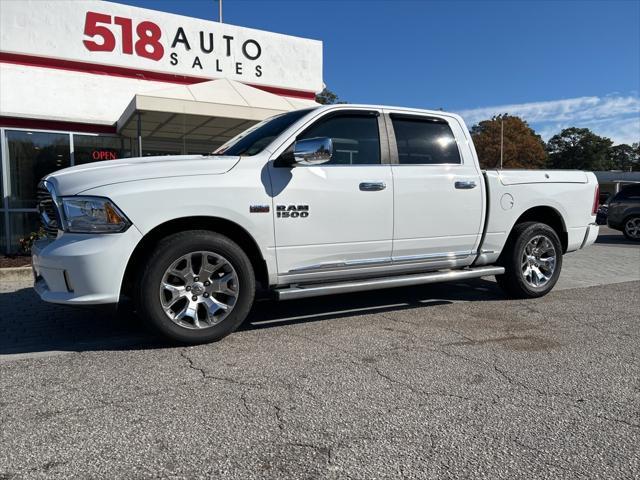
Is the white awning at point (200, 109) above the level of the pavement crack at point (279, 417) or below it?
above

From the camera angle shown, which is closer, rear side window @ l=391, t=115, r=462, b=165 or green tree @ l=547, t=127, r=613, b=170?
rear side window @ l=391, t=115, r=462, b=165

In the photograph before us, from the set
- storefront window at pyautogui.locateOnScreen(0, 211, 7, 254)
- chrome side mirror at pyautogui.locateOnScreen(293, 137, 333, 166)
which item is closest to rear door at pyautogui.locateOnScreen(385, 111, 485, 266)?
chrome side mirror at pyautogui.locateOnScreen(293, 137, 333, 166)

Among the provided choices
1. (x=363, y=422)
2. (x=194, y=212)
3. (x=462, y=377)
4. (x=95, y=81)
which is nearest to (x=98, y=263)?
(x=194, y=212)

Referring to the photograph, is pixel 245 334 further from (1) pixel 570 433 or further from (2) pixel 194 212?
(1) pixel 570 433

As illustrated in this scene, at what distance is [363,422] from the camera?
2.85 m

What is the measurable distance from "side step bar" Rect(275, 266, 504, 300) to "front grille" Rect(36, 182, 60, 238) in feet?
6.01

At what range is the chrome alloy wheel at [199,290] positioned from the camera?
4035 mm

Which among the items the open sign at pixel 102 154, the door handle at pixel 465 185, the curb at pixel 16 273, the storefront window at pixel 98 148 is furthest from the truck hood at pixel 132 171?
the open sign at pixel 102 154

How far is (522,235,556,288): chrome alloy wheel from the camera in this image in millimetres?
5957

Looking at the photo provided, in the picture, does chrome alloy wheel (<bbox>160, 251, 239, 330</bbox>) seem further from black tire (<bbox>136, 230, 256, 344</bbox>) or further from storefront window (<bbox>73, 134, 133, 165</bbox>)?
storefront window (<bbox>73, 134, 133, 165</bbox>)

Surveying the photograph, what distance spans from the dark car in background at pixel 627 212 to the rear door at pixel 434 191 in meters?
12.2

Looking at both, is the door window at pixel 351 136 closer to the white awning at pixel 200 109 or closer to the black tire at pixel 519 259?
the black tire at pixel 519 259

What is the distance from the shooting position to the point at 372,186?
4.77 metres

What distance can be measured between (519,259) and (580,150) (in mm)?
94230
